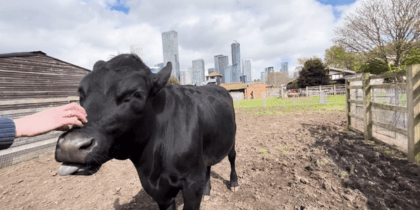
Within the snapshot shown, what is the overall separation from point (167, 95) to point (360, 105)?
6484 mm

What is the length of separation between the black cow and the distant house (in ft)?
157

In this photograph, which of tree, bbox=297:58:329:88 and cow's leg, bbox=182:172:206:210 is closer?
cow's leg, bbox=182:172:206:210

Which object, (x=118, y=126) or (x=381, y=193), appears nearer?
(x=118, y=126)

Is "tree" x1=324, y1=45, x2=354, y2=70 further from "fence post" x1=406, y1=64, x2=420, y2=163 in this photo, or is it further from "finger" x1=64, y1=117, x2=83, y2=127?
"finger" x1=64, y1=117, x2=83, y2=127

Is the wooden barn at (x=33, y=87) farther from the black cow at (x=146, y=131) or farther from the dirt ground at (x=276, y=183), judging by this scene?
the black cow at (x=146, y=131)

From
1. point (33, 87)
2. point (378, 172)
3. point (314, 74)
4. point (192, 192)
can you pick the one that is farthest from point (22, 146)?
point (314, 74)

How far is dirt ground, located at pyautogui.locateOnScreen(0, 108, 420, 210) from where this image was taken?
2.88 meters

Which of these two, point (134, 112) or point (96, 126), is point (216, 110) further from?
point (96, 126)

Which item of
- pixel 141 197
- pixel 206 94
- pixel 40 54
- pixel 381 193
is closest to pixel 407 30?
pixel 381 193

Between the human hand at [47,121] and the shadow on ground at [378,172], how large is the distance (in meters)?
3.40

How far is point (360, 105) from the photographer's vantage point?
625 centimetres

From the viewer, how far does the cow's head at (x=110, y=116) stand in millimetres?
1263

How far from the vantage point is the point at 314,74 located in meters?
39.8

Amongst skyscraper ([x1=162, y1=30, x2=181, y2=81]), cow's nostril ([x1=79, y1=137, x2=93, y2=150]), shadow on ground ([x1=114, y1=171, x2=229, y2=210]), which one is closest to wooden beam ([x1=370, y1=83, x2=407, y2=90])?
skyscraper ([x1=162, y1=30, x2=181, y2=81])
